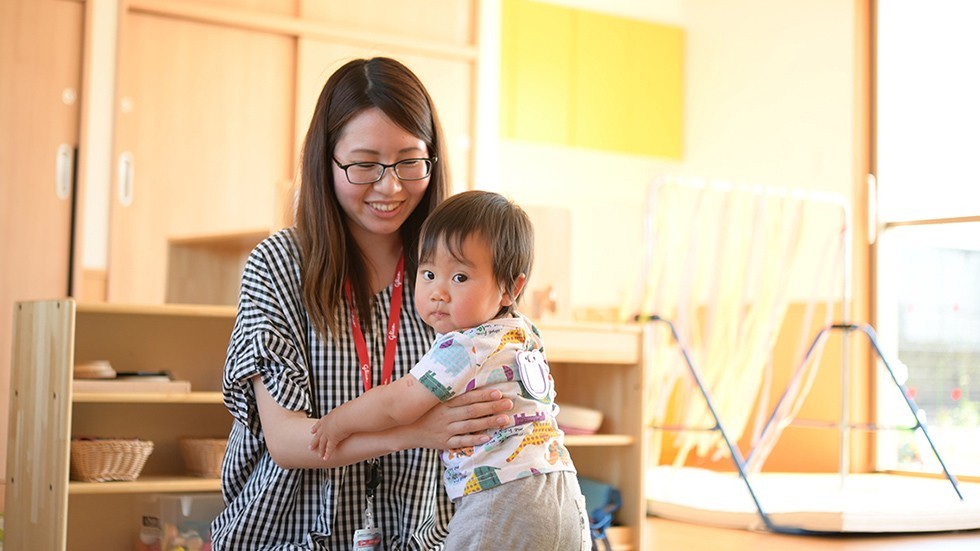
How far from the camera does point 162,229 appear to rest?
4.45 meters

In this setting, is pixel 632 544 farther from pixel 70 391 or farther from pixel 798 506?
pixel 70 391

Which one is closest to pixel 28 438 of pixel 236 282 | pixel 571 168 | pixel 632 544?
pixel 236 282

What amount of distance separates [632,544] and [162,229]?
232 centimetres

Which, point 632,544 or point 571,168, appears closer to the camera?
point 632,544

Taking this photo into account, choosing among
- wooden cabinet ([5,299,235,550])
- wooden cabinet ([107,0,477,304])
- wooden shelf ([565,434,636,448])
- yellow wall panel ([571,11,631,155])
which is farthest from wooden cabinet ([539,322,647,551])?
yellow wall panel ([571,11,631,155])

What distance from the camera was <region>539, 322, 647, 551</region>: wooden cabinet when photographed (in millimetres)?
3131

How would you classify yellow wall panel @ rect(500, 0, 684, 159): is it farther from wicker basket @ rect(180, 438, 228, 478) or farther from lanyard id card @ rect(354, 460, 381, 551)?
lanyard id card @ rect(354, 460, 381, 551)

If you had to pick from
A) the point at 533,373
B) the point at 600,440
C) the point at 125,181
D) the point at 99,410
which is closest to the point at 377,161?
the point at 533,373

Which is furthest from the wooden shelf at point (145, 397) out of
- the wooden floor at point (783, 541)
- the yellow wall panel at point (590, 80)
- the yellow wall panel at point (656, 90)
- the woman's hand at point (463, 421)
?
the yellow wall panel at point (656, 90)

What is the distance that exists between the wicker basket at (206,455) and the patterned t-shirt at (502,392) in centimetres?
123

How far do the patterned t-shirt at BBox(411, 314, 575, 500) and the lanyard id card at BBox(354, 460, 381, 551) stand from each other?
0.16 meters

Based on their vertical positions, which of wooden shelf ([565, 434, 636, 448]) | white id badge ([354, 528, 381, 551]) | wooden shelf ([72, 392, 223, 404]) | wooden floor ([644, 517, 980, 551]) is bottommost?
wooden floor ([644, 517, 980, 551])

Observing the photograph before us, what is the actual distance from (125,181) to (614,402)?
7.28 ft

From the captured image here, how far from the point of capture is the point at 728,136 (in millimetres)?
6109
